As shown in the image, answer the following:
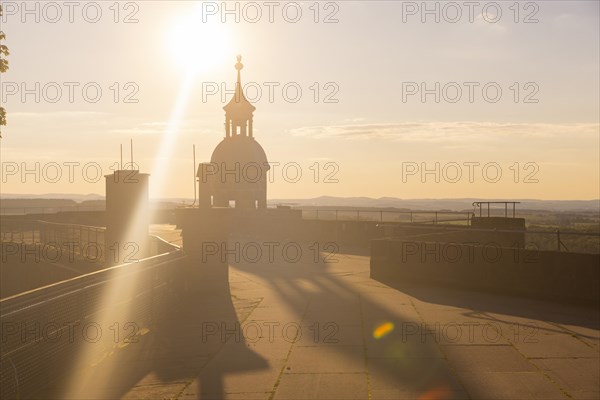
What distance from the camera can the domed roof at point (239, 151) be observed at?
4616cm

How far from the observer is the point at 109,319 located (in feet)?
29.4

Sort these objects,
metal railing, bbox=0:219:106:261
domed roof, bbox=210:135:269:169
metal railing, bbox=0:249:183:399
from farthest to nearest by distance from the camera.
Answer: domed roof, bbox=210:135:269:169 < metal railing, bbox=0:219:106:261 < metal railing, bbox=0:249:183:399

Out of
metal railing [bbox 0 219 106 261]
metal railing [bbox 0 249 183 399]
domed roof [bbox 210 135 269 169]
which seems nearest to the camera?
metal railing [bbox 0 249 183 399]

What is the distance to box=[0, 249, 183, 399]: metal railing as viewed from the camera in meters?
6.52

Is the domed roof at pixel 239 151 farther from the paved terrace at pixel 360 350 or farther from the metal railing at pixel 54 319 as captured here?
the metal railing at pixel 54 319

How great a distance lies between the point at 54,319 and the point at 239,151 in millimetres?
39144

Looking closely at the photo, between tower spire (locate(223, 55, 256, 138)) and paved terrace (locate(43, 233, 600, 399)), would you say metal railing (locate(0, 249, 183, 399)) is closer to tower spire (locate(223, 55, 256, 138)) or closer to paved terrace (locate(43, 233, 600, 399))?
paved terrace (locate(43, 233, 600, 399))

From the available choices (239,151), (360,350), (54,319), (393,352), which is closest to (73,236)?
(54,319)

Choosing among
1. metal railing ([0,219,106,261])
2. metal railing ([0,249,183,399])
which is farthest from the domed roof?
metal railing ([0,249,183,399])

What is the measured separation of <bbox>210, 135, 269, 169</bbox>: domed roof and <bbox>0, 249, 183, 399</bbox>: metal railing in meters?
36.1

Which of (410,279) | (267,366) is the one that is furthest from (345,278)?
(267,366)

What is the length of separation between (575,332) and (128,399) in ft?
22.1

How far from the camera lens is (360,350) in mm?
8531

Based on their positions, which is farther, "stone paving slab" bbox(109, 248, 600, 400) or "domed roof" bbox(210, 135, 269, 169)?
"domed roof" bbox(210, 135, 269, 169)
